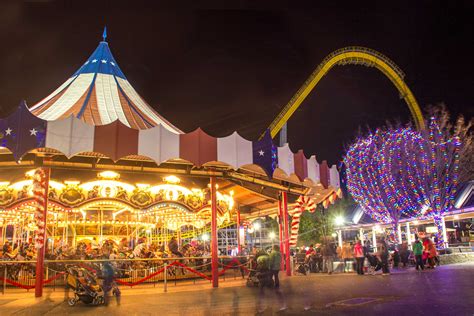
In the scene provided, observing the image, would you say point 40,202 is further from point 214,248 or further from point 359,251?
point 359,251

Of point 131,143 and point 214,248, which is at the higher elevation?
point 131,143

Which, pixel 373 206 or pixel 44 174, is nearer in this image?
pixel 44 174

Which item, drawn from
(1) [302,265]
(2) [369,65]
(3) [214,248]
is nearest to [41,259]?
(3) [214,248]

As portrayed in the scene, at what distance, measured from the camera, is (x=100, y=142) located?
9.97m

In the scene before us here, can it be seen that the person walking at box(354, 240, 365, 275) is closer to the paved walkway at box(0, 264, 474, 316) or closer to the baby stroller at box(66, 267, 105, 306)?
the paved walkway at box(0, 264, 474, 316)

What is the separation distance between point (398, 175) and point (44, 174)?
23799 millimetres

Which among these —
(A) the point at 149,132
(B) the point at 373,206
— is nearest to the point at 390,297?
(A) the point at 149,132

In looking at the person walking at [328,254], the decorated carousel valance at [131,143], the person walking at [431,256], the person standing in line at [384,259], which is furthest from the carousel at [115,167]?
the person walking at [431,256]

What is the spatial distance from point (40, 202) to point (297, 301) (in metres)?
7.64

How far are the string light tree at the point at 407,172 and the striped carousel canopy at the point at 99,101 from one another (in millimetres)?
17991

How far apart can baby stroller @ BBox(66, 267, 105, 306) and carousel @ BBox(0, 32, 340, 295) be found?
1865 millimetres

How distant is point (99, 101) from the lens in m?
13.3

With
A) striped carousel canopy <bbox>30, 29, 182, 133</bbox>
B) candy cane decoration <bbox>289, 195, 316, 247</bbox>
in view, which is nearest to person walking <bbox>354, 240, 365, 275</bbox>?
candy cane decoration <bbox>289, 195, 316, 247</bbox>

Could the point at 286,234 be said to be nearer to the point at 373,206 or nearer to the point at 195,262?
the point at 195,262
